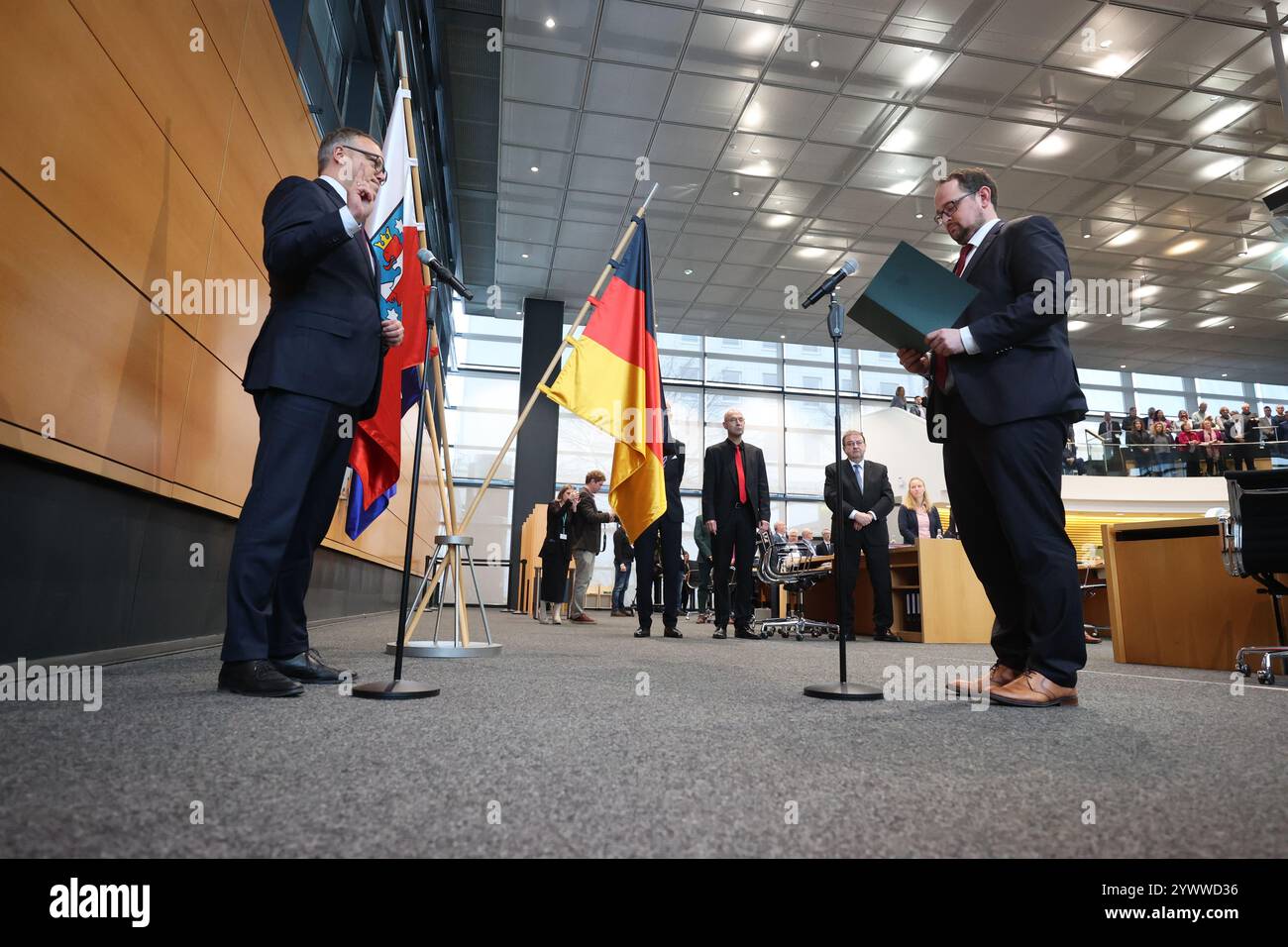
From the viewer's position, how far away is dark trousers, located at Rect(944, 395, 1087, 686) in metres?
1.82

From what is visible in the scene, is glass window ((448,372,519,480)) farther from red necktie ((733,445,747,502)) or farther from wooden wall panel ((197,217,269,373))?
wooden wall panel ((197,217,269,373))

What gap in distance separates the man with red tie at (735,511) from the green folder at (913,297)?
3.00 meters

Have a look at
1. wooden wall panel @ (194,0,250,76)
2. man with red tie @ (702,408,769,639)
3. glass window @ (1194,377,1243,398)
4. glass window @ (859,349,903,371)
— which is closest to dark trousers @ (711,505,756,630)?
man with red tie @ (702,408,769,639)

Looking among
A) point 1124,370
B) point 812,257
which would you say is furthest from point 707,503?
point 1124,370

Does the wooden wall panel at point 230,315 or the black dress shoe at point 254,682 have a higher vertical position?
the wooden wall panel at point 230,315

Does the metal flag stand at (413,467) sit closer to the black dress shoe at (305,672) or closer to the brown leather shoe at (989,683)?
the black dress shoe at (305,672)

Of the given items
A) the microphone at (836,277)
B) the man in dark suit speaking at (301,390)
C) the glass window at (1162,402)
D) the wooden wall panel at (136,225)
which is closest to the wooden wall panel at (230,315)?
the wooden wall panel at (136,225)

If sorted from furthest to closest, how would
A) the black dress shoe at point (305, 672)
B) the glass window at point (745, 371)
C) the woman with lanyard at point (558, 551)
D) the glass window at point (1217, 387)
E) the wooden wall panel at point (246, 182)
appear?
the glass window at point (1217, 387) < the glass window at point (745, 371) < the woman with lanyard at point (558, 551) < the wooden wall panel at point (246, 182) < the black dress shoe at point (305, 672)

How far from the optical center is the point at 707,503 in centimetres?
512

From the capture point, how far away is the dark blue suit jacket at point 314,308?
180 cm

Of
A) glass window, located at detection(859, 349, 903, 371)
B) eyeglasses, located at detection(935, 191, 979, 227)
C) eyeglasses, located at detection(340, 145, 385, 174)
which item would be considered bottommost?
eyeglasses, located at detection(935, 191, 979, 227)

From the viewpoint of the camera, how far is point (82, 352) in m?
1.92

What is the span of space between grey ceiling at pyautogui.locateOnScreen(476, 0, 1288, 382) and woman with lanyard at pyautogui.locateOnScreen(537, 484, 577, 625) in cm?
412
